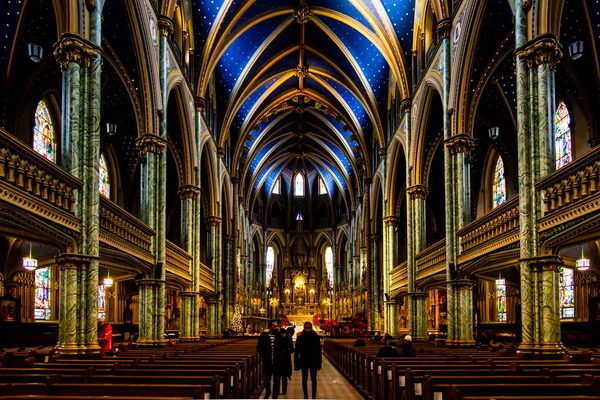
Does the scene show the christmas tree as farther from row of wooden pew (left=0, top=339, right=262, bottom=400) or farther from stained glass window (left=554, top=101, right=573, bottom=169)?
row of wooden pew (left=0, top=339, right=262, bottom=400)

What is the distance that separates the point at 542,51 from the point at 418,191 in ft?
46.7

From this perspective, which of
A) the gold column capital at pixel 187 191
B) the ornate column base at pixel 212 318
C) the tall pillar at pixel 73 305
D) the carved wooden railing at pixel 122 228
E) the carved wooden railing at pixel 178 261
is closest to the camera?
the tall pillar at pixel 73 305

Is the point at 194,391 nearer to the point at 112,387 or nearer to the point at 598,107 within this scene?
the point at 112,387

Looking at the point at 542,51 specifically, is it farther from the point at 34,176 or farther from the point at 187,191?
the point at 187,191

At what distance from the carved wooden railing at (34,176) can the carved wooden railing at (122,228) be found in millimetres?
2361

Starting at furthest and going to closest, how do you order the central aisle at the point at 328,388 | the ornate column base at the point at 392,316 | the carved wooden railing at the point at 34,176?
the ornate column base at the point at 392,316 < the central aisle at the point at 328,388 < the carved wooden railing at the point at 34,176

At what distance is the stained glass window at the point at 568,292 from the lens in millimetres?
24172

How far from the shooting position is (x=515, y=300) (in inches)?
1135

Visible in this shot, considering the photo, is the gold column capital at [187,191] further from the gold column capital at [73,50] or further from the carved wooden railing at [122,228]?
the gold column capital at [73,50]

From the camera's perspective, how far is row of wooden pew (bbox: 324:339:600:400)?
699 cm

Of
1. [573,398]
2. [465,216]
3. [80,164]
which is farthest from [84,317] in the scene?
[465,216]

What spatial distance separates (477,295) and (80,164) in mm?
23596

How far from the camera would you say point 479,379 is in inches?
309

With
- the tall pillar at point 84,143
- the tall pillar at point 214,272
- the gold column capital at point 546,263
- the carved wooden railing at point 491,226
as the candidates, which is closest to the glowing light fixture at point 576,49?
the carved wooden railing at point 491,226
